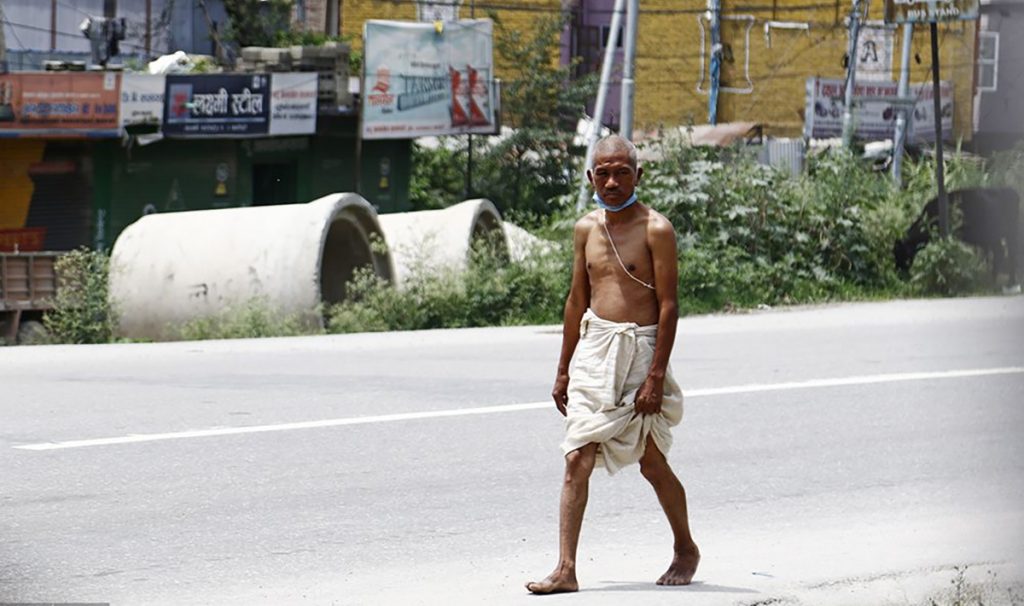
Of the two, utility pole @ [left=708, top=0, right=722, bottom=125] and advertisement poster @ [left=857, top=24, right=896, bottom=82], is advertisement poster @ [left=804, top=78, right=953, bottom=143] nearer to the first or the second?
advertisement poster @ [left=857, top=24, right=896, bottom=82]

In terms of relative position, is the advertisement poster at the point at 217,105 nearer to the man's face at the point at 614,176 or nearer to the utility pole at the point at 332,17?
the utility pole at the point at 332,17

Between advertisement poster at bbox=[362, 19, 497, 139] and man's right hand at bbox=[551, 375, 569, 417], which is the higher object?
advertisement poster at bbox=[362, 19, 497, 139]

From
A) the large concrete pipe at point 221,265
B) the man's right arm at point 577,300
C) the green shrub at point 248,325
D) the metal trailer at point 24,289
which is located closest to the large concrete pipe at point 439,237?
the large concrete pipe at point 221,265

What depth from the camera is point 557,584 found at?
5.69m

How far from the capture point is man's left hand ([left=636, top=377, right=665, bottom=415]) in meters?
5.55

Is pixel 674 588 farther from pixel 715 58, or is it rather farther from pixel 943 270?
pixel 715 58

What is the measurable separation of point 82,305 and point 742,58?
27.7m

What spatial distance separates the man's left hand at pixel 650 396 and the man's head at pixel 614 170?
2.08 feet

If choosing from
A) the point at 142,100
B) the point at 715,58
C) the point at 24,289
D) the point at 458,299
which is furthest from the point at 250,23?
the point at 458,299

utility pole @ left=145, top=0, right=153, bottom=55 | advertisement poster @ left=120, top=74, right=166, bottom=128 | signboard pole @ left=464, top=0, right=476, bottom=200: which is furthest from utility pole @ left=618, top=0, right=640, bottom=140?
utility pole @ left=145, top=0, right=153, bottom=55

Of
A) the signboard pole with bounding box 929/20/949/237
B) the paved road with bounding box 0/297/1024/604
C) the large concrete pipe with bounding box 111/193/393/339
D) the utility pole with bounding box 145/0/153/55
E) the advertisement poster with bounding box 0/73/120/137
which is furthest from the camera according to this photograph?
the utility pole with bounding box 145/0/153/55

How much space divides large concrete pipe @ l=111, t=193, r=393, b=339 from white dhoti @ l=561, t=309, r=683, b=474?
1213 centimetres

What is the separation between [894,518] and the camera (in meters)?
7.70

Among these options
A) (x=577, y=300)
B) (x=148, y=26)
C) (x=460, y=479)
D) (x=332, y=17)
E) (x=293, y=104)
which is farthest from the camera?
(x=332, y=17)
